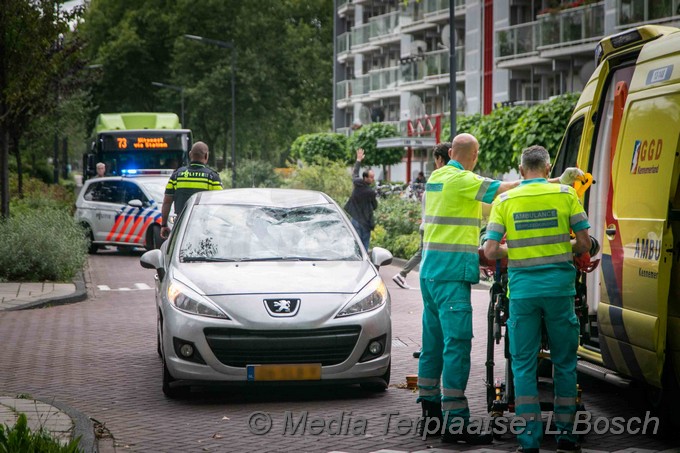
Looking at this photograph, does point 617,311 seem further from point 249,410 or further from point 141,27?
point 141,27

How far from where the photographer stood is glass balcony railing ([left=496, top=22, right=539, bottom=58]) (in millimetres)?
49031

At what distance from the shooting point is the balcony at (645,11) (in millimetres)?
34469

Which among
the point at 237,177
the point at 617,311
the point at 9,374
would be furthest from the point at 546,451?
the point at 237,177

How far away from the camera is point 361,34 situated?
248 feet

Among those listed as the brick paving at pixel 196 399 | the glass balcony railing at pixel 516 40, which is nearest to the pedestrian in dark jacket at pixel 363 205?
the brick paving at pixel 196 399

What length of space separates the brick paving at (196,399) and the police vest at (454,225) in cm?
106

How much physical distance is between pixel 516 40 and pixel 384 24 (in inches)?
895

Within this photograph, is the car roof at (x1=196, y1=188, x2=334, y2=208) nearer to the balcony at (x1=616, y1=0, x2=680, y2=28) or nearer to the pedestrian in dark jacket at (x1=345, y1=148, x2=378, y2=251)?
the pedestrian in dark jacket at (x1=345, y1=148, x2=378, y2=251)

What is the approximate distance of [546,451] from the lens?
723cm

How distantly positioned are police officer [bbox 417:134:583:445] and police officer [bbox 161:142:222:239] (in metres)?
6.83

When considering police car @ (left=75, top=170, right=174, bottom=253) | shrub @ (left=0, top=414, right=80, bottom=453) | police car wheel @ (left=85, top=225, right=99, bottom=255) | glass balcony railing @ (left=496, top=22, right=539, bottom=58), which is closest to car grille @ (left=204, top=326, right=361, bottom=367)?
shrub @ (left=0, top=414, right=80, bottom=453)

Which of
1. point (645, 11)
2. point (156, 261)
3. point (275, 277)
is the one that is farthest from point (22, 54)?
point (645, 11)

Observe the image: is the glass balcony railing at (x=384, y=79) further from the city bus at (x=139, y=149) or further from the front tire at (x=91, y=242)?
the front tire at (x=91, y=242)

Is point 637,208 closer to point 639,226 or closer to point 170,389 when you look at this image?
point 639,226
